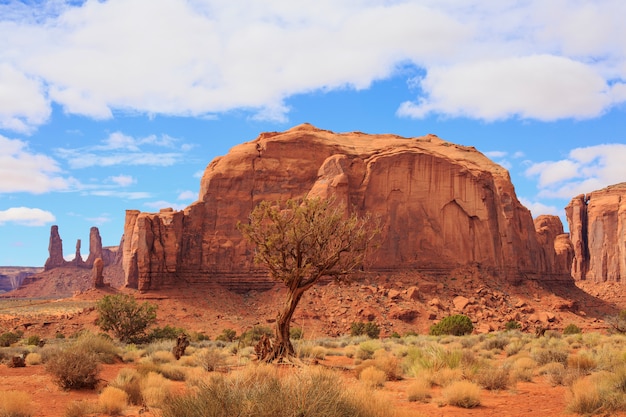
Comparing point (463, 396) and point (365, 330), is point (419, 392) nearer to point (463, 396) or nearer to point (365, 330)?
A: point (463, 396)

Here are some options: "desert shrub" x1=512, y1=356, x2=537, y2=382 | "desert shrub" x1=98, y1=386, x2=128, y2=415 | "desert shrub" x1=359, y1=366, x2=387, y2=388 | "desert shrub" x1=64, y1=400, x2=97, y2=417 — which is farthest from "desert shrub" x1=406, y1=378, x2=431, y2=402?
"desert shrub" x1=64, y1=400, x2=97, y2=417

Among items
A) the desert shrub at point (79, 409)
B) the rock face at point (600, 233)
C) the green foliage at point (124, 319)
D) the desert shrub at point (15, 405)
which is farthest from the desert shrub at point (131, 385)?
the rock face at point (600, 233)

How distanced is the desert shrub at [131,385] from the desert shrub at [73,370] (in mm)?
783

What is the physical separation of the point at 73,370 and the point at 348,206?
45.2 metres

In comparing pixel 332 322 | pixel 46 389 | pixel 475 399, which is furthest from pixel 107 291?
pixel 475 399

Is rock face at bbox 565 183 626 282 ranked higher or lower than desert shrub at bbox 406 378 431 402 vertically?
higher

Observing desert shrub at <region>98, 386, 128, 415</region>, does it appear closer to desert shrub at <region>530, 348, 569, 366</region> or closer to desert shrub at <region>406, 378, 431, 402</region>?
desert shrub at <region>406, 378, 431, 402</region>

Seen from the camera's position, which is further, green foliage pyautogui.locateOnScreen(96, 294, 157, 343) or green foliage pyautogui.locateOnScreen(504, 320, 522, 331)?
green foliage pyautogui.locateOnScreen(504, 320, 522, 331)

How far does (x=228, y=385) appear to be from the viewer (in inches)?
282

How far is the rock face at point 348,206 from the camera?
57.7 m

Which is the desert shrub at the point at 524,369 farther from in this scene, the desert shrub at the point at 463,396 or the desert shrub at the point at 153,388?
the desert shrub at the point at 153,388

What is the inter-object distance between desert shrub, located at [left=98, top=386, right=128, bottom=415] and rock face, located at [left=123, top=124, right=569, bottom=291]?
4507cm

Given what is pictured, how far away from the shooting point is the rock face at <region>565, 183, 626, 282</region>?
100 meters

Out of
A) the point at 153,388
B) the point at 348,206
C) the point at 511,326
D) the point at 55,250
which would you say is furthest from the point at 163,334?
the point at 55,250
